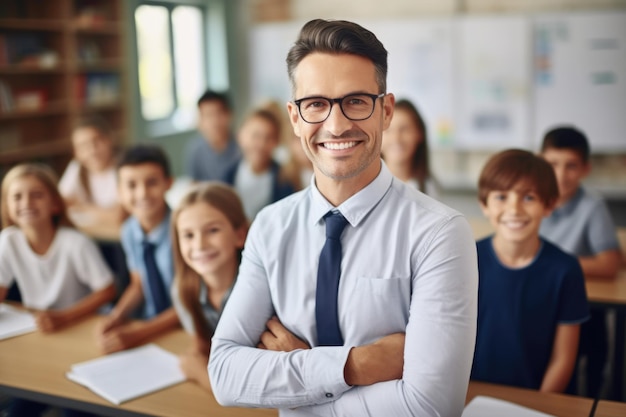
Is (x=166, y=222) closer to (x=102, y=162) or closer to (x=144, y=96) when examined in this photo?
(x=102, y=162)

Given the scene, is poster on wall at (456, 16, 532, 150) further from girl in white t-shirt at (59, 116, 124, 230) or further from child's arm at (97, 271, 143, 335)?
child's arm at (97, 271, 143, 335)

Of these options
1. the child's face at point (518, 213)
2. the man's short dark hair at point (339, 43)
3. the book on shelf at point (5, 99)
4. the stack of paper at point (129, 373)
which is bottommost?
the stack of paper at point (129, 373)

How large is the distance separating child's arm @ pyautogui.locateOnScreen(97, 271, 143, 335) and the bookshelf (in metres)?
2.97

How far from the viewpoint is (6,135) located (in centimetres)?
530

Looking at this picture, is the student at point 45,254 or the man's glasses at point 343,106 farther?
the student at point 45,254

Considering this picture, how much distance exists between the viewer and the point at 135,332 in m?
2.24

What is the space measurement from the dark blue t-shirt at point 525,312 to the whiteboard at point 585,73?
4.31m

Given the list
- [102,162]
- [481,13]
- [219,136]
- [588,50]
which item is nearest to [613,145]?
[588,50]

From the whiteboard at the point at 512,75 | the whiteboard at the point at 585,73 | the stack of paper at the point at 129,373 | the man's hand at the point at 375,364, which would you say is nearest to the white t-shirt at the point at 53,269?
the stack of paper at the point at 129,373

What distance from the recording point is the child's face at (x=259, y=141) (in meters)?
4.13

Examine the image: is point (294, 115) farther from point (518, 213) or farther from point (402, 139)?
point (402, 139)

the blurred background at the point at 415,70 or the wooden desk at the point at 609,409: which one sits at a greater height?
the blurred background at the point at 415,70

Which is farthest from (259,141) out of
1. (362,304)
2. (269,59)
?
(269,59)

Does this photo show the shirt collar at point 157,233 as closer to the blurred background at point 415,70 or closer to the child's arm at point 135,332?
the child's arm at point 135,332
